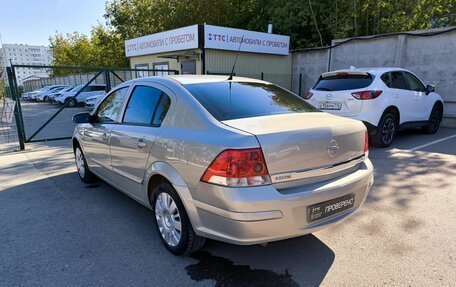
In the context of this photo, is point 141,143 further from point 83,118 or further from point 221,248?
point 83,118

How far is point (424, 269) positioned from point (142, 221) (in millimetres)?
2902

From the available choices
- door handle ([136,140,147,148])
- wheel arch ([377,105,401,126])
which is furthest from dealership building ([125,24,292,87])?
door handle ([136,140,147,148])

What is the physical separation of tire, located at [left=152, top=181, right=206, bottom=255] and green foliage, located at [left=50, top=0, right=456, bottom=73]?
14574 millimetres

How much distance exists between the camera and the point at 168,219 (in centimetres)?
309

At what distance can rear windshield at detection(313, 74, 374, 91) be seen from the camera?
265 inches

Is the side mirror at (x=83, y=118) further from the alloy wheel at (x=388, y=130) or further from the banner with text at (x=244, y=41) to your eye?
the banner with text at (x=244, y=41)

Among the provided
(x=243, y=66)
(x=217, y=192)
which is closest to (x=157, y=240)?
(x=217, y=192)

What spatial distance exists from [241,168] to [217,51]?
11298 mm

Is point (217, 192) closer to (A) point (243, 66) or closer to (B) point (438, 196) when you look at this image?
(B) point (438, 196)

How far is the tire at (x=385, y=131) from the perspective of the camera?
685cm

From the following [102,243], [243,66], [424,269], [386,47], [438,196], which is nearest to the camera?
[424,269]

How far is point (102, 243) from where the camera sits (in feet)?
10.8

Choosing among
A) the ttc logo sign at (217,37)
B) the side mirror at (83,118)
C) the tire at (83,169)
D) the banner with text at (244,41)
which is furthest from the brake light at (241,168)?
the ttc logo sign at (217,37)

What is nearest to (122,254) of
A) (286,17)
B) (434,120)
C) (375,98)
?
(375,98)
